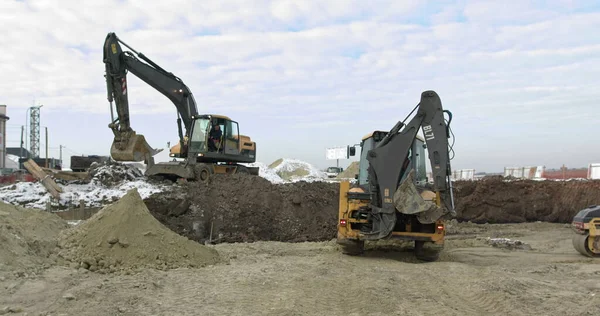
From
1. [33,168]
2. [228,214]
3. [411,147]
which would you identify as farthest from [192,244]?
[33,168]

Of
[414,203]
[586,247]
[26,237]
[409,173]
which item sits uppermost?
→ [409,173]

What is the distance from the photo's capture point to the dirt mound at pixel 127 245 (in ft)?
22.5

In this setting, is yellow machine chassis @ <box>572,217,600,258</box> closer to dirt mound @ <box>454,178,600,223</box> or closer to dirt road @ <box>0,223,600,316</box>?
dirt road @ <box>0,223,600,316</box>

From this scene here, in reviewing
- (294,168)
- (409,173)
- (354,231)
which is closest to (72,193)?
(354,231)

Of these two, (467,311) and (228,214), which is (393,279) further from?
(228,214)

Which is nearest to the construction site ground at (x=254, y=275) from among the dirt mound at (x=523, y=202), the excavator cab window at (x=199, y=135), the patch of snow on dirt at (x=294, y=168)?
the dirt mound at (x=523, y=202)

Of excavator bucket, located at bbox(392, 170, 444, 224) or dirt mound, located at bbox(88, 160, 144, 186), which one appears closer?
excavator bucket, located at bbox(392, 170, 444, 224)

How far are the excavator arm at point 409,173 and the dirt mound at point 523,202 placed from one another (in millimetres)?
8745

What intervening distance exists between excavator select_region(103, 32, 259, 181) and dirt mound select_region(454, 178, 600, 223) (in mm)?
8349

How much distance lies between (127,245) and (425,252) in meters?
5.07

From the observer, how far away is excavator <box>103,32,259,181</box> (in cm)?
1498

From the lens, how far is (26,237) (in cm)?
702

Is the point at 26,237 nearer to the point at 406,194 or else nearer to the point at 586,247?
the point at 406,194

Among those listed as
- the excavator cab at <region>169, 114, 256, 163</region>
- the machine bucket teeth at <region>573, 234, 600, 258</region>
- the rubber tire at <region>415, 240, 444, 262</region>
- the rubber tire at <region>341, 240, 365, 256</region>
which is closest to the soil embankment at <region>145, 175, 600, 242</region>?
the excavator cab at <region>169, 114, 256, 163</region>
